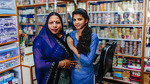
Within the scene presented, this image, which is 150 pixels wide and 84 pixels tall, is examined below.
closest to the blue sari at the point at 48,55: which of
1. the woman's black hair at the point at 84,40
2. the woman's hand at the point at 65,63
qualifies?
the woman's hand at the point at 65,63

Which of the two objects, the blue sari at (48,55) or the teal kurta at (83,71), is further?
the teal kurta at (83,71)

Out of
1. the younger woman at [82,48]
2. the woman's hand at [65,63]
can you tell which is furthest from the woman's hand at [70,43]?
the woman's hand at [65,63]

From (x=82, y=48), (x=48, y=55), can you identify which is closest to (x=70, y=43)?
(x=82, y=48)

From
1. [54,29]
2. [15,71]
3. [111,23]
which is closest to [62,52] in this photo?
[54,29]

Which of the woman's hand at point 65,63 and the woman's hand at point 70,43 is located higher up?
the woman's hand at point 70,43

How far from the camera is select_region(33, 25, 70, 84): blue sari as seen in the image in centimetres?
147

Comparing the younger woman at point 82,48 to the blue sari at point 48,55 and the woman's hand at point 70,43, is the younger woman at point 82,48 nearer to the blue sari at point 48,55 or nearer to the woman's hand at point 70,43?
the woman's hand at point 70,43

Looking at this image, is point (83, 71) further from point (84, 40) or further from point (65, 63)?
point (84, 40)

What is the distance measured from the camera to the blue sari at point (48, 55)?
4.82 ft

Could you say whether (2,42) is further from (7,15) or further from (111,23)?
(111,23)

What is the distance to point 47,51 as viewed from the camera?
1.50 m

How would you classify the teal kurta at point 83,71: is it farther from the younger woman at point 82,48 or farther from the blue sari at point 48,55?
the blue sari at point 48,55

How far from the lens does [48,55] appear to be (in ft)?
4.98

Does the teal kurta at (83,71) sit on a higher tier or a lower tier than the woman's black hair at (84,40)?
lower
